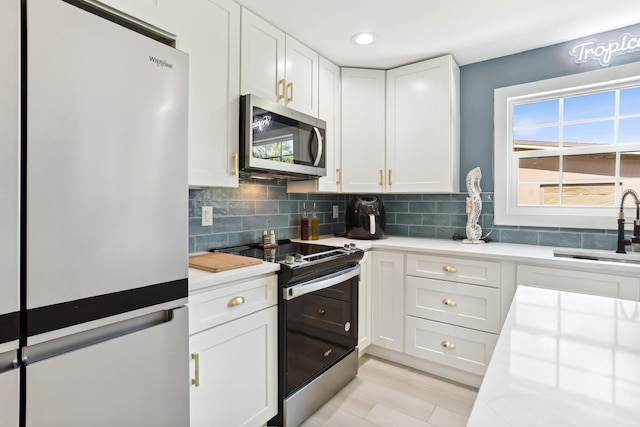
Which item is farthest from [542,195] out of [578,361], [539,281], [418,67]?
[578,361]

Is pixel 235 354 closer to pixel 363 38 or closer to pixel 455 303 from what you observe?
pixel 455 303

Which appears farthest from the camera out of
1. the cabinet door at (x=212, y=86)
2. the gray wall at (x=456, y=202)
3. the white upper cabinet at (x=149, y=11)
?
the gray wall at (x=456, y=202)

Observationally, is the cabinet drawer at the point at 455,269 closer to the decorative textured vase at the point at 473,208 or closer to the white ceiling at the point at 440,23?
the decorative textured vase at the point at 473,208

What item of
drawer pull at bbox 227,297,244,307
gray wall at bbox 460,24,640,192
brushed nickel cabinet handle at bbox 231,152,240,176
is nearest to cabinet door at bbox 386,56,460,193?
gray wall at bbox 460,24,640,192

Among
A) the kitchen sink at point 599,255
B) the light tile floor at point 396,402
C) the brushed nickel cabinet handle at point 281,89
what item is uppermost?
the brushed nickel cabinet handle at point 281,89

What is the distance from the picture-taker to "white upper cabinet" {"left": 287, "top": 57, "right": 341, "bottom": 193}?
97.5 inches

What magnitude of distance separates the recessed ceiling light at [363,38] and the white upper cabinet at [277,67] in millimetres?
320

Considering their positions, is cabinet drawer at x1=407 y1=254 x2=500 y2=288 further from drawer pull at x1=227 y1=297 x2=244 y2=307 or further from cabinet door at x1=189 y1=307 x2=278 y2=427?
drawer pull at x1=227 y1=297 x2=244 y2=307

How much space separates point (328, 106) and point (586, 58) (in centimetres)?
175

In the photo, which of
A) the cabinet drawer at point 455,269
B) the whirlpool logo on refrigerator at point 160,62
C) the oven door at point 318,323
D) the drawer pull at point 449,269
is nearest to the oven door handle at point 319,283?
the oven door at point 318,323

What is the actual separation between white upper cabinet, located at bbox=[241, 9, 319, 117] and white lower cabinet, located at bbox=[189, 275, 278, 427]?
1146 mm

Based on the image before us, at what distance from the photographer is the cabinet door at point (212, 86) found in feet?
5.32

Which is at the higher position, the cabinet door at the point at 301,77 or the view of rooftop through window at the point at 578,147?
the cabinet door at the point at 301,77

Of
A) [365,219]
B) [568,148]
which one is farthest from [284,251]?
[568,148]
